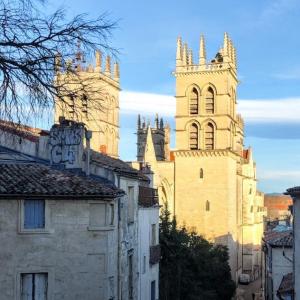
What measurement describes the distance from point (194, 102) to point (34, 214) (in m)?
51.1

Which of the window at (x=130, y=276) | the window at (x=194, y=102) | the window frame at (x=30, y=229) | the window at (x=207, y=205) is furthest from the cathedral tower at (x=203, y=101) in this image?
the window frame at (x=30, y=229)

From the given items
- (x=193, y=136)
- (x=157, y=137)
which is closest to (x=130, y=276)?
(x=193, y=136)

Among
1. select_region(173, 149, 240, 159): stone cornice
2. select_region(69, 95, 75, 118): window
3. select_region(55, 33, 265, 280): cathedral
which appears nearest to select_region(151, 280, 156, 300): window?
select_region(69, 95, 75, 118): window

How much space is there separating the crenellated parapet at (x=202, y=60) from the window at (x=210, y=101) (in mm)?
2459

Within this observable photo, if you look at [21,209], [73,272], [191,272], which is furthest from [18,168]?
[191,272]

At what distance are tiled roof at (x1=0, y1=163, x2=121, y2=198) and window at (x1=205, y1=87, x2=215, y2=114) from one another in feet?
157

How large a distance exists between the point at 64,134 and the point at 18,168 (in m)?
2.56

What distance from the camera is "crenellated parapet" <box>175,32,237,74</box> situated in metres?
69.4

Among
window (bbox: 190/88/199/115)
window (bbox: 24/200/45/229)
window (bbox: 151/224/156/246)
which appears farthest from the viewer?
window (bbox: 190/88/199/115)

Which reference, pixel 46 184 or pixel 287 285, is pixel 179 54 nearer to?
pixel 287 285

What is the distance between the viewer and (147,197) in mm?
29547

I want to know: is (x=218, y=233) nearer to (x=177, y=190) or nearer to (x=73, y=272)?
(x=177, y=190)

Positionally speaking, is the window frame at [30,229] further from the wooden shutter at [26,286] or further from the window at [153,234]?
the window at [153,234]

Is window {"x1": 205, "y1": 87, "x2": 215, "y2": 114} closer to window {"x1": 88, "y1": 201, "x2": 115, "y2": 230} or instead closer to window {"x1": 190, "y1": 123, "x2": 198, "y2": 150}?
window {"x1": 190, "y1": 123, "x2": 198, "y2": 150}
